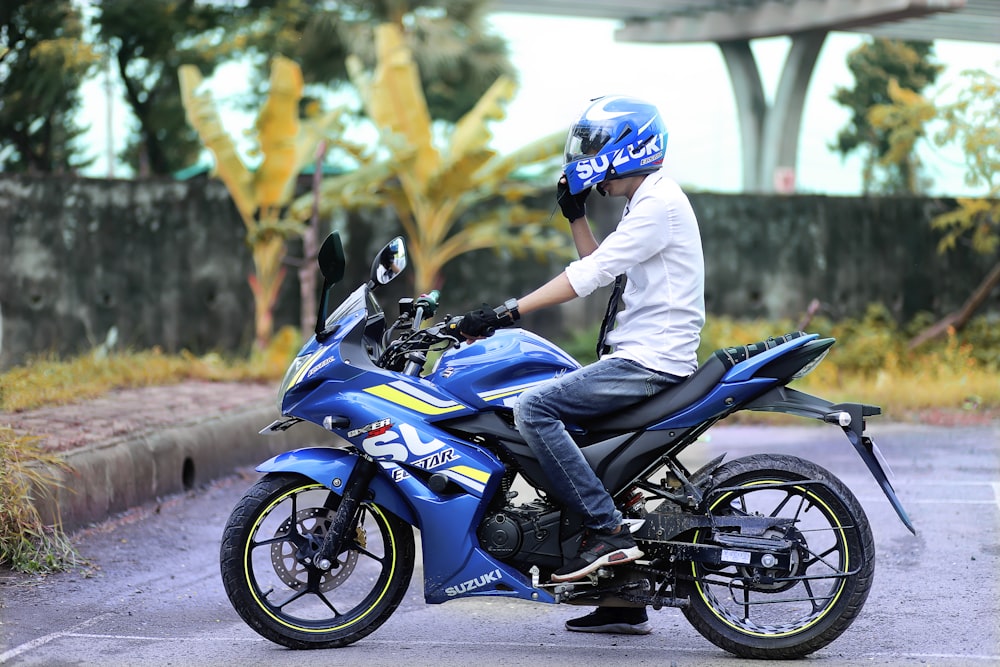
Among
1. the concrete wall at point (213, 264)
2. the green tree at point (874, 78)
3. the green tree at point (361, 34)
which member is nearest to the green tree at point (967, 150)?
the concrete wall at point (213, 264)

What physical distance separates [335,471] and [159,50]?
26.5m

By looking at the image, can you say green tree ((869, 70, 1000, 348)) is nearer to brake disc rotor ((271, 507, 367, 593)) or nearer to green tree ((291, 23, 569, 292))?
green tree ((291, 23, 569, 292))

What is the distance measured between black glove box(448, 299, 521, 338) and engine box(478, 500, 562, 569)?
80 cm

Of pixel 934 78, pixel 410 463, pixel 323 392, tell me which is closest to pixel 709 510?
pixel 410 463

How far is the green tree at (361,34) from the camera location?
104 ft

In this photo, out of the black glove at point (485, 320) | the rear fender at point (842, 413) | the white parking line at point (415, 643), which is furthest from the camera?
the white parking line at point (415, 643)

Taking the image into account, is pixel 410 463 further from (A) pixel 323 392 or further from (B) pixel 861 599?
A: (B) pixel 861 599

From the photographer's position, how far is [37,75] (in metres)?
25.4

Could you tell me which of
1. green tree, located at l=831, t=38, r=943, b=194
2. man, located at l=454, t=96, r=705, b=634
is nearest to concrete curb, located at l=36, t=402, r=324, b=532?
Result: man, located at l=454, t=96, r=705, b=634

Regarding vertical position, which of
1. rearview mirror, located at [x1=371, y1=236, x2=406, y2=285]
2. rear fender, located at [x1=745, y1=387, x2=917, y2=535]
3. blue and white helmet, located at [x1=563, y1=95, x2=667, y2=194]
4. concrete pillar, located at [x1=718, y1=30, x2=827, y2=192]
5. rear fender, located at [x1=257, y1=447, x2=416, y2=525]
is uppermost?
concrete pillar, located at [x1=718, y1=30, x2=827, y2=192]

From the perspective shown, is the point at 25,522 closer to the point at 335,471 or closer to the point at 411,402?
the point at 335,471

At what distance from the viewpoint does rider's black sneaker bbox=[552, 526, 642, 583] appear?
5086mm

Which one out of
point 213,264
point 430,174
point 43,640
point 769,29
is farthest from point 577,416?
point 769,29

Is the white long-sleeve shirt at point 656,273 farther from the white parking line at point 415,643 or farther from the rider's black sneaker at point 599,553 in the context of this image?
the white parking line at point 415,643
